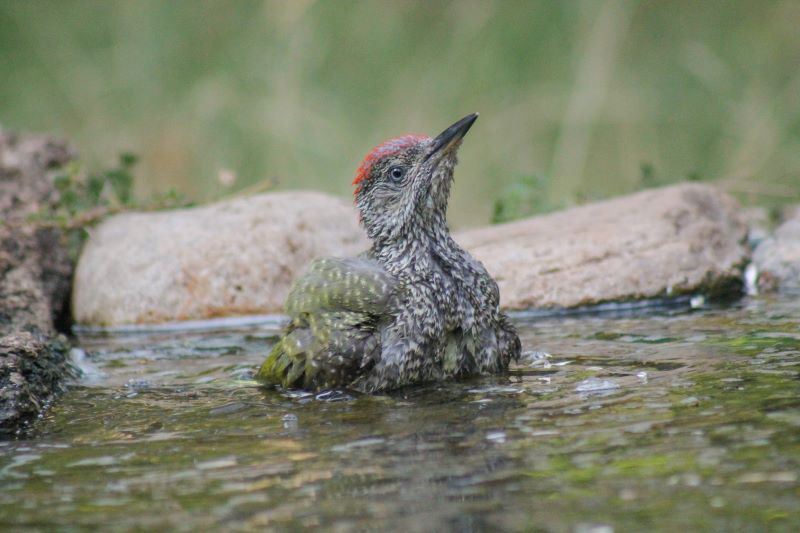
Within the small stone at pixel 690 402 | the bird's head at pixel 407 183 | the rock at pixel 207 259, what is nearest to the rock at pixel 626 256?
the rock at pixel 207 259

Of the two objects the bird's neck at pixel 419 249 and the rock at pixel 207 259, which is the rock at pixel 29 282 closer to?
the rock at pixel 207 259

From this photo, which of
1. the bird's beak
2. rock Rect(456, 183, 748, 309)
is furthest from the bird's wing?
rock Rect(456, 183, 748, 309)

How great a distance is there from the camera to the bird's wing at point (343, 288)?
5.26m

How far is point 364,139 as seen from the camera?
38.8 feet

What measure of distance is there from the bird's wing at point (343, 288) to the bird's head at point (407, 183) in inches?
10.7

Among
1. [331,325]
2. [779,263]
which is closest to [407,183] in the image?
[331,325]

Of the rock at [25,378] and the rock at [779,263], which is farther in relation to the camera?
the rock at [779,263]

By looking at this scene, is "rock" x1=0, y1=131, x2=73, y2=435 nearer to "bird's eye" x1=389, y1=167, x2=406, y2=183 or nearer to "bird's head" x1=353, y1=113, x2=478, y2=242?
"bird's head" x1=353, y1=113, x2=478, y2=242

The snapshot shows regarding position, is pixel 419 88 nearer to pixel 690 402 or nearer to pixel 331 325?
pixel 331 325

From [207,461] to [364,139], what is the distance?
8096 millimetres

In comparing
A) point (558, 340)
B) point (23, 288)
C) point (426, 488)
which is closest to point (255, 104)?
point (23, 288)

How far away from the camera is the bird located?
517 centimetres

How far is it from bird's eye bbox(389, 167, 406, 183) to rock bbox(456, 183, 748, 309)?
5.20ft

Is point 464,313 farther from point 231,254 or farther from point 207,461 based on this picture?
point 231,254
